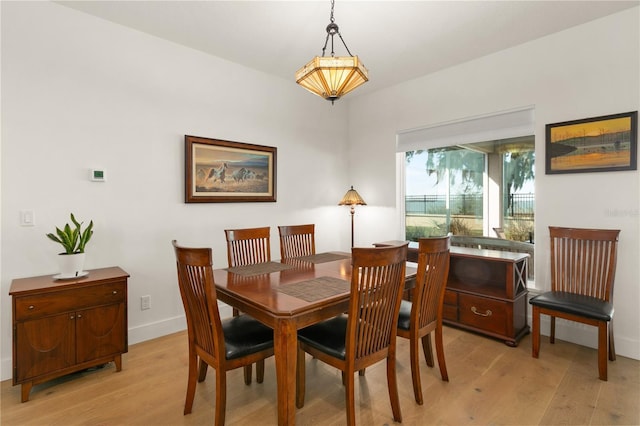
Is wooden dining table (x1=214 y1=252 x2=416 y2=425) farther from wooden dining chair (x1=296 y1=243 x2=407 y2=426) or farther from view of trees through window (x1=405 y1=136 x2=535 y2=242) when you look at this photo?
view of trees through window (x1=405 y1=136 x2=535 y2=242)

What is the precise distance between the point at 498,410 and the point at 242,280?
1736mm

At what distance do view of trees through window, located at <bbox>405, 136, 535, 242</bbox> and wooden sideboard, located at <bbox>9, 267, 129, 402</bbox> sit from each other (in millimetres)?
3303

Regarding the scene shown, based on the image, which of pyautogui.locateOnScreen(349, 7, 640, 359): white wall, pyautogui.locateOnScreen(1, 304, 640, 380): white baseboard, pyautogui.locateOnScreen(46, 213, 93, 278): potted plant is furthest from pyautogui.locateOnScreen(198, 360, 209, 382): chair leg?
pyautogui.locateOnScreen(349, 7, 640, 359): white wall

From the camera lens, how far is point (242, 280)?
2.13 metres

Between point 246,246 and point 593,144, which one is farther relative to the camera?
point 246,246

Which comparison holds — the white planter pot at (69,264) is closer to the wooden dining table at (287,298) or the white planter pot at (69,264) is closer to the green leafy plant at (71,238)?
the green leafy plant at (71,238)

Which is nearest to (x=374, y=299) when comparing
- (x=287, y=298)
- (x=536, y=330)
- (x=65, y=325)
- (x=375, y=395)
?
(x=287, y=298)

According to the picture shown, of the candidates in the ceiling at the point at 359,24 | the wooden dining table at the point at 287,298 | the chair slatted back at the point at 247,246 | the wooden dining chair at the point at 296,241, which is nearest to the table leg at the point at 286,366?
the wooden dining table at the point at 287,298

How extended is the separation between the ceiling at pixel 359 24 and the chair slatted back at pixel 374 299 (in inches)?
77.3

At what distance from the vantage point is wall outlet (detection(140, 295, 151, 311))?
2.96 meters

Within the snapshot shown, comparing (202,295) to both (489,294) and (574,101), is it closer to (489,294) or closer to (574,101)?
(489,294)

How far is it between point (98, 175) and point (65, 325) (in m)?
1.18

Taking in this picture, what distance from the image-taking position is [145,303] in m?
2.97

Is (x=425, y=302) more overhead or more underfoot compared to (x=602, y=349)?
more overhead
